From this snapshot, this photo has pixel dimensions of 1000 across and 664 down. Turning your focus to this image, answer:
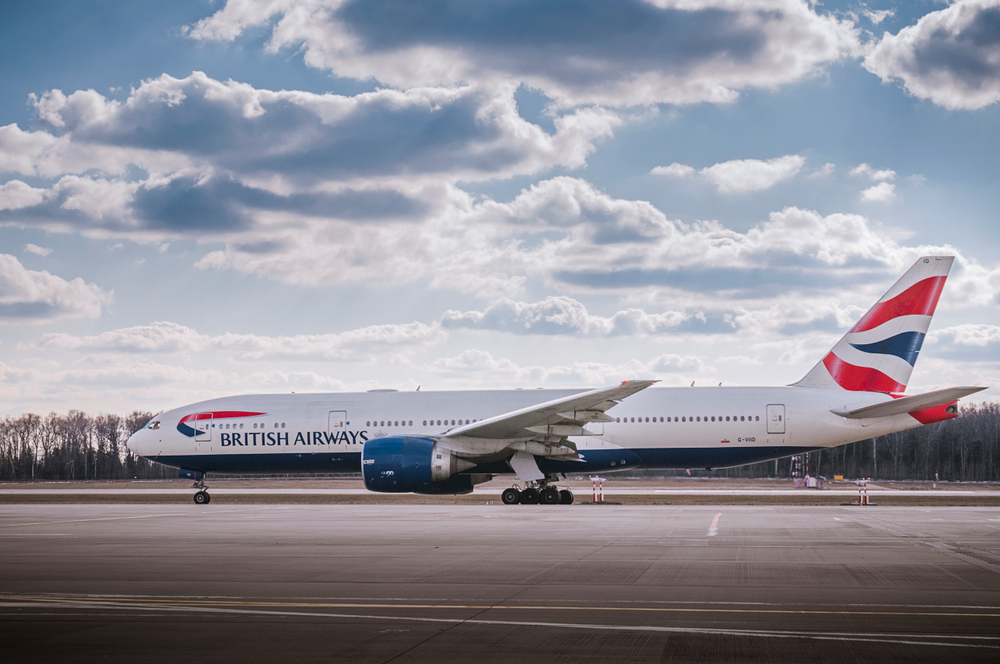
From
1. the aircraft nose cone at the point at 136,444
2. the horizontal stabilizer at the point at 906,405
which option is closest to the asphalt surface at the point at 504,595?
the horizontal stabilizer at the point at 906,405

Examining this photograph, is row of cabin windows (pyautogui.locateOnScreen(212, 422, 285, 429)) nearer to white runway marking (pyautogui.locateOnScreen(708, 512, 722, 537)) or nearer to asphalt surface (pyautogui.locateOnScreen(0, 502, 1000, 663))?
asphalt surface (pyautogui.locateOnScreen(0, 502, 1000, 663))

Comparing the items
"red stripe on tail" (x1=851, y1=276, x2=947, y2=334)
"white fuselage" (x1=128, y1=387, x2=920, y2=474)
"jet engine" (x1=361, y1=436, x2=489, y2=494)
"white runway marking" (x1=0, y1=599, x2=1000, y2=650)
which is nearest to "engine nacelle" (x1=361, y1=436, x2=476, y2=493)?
"jet engine" (x1=361, y1=436, x2=489, y2=494)

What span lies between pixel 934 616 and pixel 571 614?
285 cm

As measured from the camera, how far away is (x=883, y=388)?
25172mm

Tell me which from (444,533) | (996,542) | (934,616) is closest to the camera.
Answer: (934,616)

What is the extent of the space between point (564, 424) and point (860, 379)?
9.88 m

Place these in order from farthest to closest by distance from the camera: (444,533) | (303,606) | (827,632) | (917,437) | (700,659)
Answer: (917,437) < (444,533) < (303,606) < (827,632) < (700,659)

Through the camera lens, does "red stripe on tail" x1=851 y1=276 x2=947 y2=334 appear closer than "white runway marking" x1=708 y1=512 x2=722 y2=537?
No

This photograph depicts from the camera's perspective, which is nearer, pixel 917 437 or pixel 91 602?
pixel 91 602

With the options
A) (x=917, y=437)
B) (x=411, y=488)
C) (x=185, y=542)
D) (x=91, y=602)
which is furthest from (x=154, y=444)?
(x=917, y=437)

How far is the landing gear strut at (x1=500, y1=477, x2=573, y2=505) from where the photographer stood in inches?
916

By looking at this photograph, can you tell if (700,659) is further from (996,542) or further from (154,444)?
(154,444)

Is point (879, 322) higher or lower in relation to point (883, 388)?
higher

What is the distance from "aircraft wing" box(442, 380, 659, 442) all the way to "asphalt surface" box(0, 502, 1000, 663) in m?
6.21
